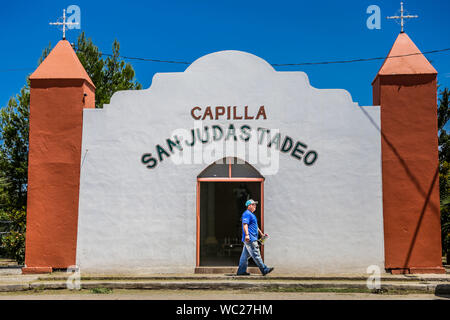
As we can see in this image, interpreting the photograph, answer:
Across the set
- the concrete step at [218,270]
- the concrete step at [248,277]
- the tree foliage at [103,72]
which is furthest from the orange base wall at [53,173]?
the tree foliage at [103,72]

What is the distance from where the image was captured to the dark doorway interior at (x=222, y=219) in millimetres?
13280

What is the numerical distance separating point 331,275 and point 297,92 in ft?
13.4

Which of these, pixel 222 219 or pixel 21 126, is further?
pixel 21 126

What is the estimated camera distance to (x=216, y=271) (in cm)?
1065

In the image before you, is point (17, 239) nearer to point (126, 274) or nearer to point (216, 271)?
point (126, 274)

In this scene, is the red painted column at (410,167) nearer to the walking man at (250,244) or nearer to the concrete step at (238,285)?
the concrete step at (238,285)

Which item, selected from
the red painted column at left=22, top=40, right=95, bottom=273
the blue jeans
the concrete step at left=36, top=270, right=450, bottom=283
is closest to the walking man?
the blue jeans

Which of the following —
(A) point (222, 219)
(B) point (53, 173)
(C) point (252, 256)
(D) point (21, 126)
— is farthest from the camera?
(D) point (21, 126)

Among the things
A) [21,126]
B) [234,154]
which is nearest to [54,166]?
[234,154]

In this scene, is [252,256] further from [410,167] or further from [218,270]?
[410,167]

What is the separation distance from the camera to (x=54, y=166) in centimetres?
1120

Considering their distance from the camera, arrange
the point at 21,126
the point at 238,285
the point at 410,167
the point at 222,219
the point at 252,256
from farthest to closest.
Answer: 1. the point at 21,126
2. the point at 222,219
3. the point at 410,167
4. the point at 252,256
5. the point at 238,285

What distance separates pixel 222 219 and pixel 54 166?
24.4 ft
